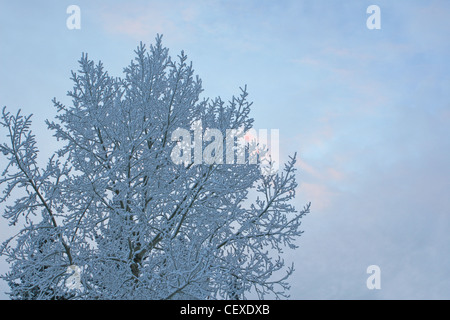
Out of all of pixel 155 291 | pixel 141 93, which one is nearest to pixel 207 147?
pixel 141 93

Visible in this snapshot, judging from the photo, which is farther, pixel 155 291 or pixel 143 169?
pixel 143 169

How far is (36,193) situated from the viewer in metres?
8.89

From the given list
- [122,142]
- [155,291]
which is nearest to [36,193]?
[122,142]

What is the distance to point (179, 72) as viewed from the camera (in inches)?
368

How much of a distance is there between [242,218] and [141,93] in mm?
4073

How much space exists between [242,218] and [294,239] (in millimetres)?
1361
